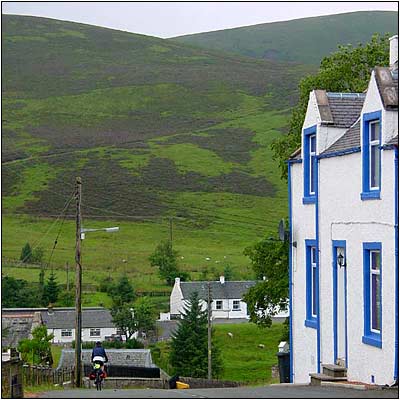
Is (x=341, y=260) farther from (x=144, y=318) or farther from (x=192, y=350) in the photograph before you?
(x=144, y=318)

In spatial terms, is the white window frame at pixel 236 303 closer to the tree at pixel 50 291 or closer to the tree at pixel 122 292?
the tree at pixel 122 292

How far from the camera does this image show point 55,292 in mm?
102875

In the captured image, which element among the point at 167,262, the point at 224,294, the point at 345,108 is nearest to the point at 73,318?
the point at 224,294

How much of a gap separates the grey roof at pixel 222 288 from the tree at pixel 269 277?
61.8m

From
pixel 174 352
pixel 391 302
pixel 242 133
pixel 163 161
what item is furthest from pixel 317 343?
pixel 242 133

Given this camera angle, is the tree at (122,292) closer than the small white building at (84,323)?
No

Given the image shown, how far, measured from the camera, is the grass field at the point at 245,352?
59.7 m

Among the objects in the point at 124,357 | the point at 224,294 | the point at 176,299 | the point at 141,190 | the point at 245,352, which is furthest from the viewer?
the point at 141,190

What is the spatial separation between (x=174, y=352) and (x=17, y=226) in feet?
267

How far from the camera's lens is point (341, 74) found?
122ft

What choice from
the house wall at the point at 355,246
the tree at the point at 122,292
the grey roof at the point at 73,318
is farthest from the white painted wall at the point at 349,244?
the tree at the point at 122,292

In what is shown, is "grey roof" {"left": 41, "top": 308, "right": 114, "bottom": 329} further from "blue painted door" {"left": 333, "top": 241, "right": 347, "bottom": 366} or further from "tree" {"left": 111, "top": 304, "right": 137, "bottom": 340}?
"blue painted door" {"left": 333, "top": 241, "right": 347, "bottom": 366}

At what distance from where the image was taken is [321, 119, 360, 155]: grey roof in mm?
21719

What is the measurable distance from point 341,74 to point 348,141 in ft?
50.9
